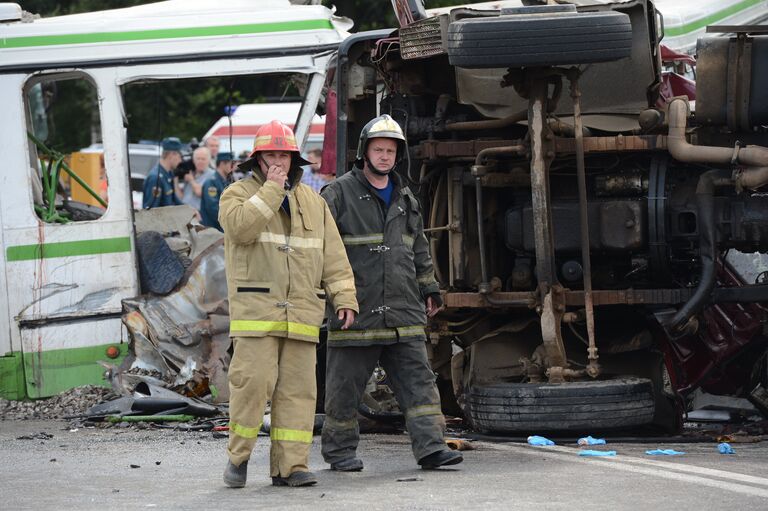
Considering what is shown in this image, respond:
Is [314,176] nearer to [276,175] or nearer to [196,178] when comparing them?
[196,178]

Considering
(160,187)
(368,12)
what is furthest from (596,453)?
(368,12)

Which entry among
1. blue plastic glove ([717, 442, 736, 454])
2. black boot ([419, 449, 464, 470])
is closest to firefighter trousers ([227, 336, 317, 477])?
black boot ([419, 449, 464, 470])

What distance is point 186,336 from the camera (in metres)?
11.0

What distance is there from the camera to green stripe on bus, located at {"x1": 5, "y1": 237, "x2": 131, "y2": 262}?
11.1 metres

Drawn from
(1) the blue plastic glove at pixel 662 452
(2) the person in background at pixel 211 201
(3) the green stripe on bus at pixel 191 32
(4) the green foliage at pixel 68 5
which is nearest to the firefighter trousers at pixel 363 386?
(1) the blue plastic glove at pixel 662 452

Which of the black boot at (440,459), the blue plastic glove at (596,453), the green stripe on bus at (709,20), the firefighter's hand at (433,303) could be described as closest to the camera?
the black boot at (440,459)

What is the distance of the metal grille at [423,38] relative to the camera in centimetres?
838

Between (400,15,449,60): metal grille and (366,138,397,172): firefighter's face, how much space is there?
0.98m

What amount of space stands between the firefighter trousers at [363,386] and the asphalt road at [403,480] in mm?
173

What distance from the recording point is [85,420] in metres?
10.2

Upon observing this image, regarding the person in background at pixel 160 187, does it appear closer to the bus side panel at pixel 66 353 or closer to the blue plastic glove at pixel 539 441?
the bus side panel at pixel 66 353

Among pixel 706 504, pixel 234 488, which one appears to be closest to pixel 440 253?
pixel 234 488

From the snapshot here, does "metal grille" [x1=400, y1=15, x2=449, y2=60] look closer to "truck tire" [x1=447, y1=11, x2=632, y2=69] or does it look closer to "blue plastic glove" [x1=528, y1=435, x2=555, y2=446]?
"truck tire" [x1=447, y1=11, x2=632, y2=69]

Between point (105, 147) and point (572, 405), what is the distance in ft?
15.4
